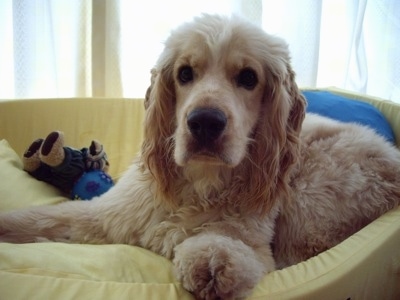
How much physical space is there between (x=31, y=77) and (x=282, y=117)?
6.06ft

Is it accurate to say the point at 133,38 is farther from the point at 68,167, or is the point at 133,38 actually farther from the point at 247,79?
the point at 247,79

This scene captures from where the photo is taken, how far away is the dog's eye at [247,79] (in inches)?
51.1

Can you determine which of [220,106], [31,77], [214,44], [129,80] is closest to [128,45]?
[129,80]

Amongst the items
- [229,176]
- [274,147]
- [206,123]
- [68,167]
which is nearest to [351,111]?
[274,147]

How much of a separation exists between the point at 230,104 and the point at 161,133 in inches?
13.7

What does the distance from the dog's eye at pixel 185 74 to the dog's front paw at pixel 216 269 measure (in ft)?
1.79

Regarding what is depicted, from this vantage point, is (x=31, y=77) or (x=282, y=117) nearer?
(x=282, y=117)

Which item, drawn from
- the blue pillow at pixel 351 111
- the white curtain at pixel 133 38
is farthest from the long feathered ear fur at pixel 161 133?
the white curtain at pixel 133 38

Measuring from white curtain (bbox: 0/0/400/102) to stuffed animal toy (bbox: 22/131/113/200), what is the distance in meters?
0.74

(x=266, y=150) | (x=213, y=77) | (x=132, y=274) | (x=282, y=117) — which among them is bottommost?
(x=132, y=274)

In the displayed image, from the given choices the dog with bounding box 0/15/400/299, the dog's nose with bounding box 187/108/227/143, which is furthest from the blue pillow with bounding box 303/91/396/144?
the dog's nose with bounding box 187/108/227/143

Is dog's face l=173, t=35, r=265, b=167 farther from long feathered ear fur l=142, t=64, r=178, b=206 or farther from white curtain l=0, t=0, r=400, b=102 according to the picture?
white curtain l=0, t=0, r=400, b=102

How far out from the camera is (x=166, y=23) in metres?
2.60

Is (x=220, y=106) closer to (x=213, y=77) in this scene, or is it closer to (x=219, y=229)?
(x=213, y=77)
